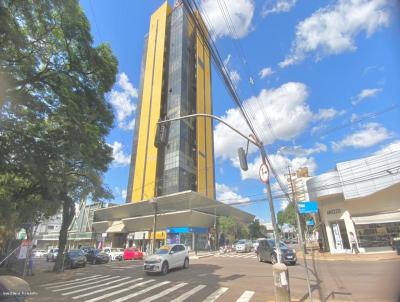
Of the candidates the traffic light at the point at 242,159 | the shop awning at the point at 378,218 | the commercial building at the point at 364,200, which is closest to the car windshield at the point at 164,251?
the traffic light at the point at 242,159

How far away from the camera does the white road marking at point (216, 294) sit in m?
9.05

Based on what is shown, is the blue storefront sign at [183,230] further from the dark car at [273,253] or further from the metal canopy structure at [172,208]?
the dark car at [273,253]

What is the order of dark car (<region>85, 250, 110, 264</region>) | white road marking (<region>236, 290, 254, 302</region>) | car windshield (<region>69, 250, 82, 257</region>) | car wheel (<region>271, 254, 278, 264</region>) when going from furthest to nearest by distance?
1. dark car (<region>85, 250, 110, 264</region>)
2. car windshield (<region>69, 250, 82, 257</region>)
3. car wheel (<region>271, 254, 278, 264</region>)
4. white road marking (<region>236, 290, 254, 302</region>)

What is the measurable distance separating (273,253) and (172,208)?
34223 millimetres

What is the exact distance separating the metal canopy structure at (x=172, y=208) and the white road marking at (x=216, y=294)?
30.4 meters

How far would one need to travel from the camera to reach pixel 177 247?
1828 centimetres

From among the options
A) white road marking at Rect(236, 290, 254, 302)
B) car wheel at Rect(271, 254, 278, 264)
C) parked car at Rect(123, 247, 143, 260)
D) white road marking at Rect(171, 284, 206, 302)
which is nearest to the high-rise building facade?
parked car at Rect(123, 247, 143, 260)

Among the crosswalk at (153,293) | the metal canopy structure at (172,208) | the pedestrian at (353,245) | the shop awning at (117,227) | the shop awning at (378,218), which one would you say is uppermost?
the metal canopy structure at (172,208)

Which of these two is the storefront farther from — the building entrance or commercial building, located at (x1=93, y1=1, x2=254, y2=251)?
the building entrance

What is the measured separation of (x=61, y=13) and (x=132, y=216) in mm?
52891

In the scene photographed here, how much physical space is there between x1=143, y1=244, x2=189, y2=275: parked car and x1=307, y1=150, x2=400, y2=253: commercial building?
638 inches

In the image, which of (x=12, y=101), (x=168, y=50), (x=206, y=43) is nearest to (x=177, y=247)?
(x=12, y=101)

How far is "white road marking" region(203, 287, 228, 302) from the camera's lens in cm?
905

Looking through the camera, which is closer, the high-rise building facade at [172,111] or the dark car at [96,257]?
the dark car at [96,257]
